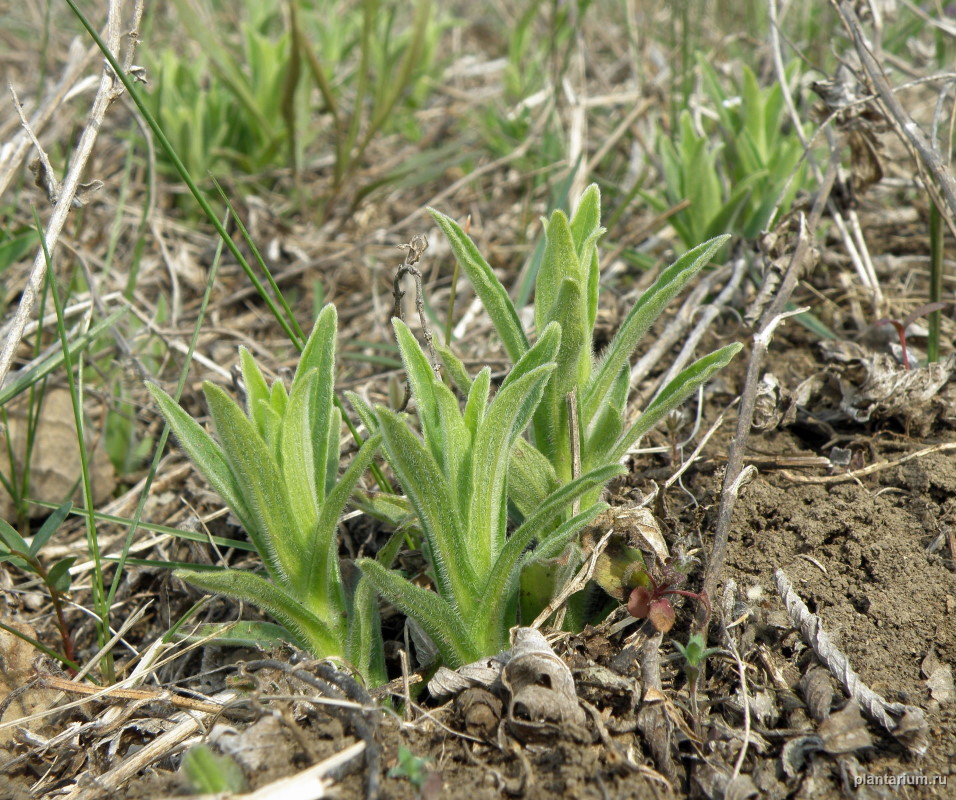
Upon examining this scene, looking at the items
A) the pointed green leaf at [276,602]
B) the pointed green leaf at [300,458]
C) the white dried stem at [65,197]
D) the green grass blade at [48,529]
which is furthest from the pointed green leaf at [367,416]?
the white dried stem at [65,197]

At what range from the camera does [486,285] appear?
1.81m

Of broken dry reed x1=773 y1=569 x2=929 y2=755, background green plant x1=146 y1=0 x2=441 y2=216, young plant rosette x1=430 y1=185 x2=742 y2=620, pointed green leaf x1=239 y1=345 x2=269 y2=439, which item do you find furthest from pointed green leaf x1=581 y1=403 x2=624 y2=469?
background green plant x1=146 y1=0 x2=441 y2=216

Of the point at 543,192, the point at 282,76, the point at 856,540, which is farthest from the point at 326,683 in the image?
the point at 282,76

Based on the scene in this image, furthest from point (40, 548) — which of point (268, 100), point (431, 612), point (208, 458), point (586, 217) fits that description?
point (268, 100)

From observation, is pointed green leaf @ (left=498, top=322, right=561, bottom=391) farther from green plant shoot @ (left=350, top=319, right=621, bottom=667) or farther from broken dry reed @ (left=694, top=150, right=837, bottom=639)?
broken dry reed @ (left=694, top=150, right=837, bottom=639)

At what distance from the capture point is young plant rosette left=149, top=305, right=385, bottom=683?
1.63 m

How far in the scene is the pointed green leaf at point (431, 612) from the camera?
157 cm

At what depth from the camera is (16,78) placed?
5.08m

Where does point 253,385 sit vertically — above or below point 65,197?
below

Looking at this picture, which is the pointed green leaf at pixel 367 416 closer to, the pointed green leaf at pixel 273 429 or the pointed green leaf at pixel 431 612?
the pointed green leaf at pixel 273 429

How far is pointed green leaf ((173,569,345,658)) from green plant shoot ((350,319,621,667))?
203mm

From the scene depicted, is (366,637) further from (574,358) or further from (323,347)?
(574,358)

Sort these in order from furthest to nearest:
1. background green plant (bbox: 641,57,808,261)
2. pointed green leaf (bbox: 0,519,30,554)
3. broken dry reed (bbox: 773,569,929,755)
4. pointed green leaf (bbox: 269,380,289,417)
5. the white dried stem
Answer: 1. background green plant (bbox: 641,57,808,261)
2. the white dried stem
3. pointed green leaf (bbox: 0,519,30,554)
4. pointed green leaf (bbox: 269,380,289,417)
5. broken dry reed (bbox: 773,569,929,755)

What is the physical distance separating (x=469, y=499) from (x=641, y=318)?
54 centimetres
